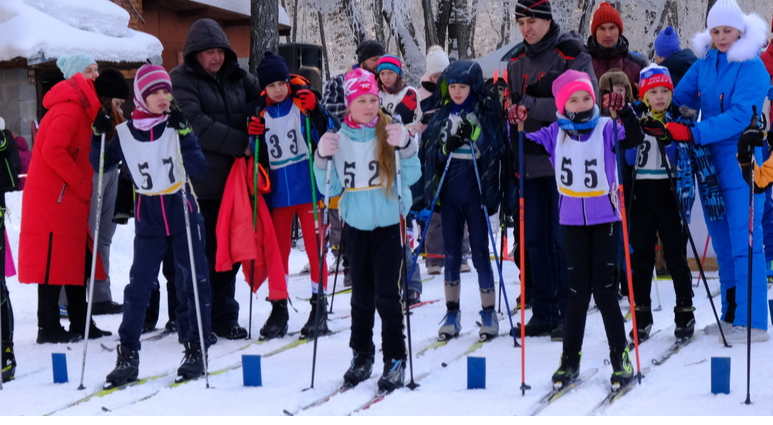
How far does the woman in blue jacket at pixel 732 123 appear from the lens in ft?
19.0

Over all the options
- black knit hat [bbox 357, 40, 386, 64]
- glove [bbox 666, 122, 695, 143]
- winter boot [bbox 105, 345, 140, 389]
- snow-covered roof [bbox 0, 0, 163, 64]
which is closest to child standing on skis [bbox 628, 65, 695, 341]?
glove [bbox 666, 122, 695, 143]

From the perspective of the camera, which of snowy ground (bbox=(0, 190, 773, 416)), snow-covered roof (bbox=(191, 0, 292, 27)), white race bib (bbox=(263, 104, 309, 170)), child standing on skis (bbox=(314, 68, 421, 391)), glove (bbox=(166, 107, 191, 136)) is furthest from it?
snow-covered roof (bbox=(191, 0, 292, 27))

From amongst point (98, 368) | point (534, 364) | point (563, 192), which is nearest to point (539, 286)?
point (534, 364)

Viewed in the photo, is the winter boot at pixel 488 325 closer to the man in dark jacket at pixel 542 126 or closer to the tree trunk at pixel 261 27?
the man in dark jacket at pixel 542 126

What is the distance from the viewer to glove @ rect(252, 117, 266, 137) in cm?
636

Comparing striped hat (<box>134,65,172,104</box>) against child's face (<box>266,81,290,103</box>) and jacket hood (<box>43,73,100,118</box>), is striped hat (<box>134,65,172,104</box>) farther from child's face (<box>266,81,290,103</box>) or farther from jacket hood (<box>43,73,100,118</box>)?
jacket hood (<box>43,73,100,118</box>)

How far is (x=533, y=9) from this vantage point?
601 centimetres

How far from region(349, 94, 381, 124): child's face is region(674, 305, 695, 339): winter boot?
2.41 m

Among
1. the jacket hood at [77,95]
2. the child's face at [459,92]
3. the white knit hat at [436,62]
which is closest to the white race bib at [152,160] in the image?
the jacket hood at [77,95]

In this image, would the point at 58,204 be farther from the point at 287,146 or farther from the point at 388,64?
the point at 388,64

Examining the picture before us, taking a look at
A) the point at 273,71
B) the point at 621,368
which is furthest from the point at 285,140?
the point at 621,368

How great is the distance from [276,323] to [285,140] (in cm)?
126

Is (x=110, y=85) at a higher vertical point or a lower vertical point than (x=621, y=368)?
higher
